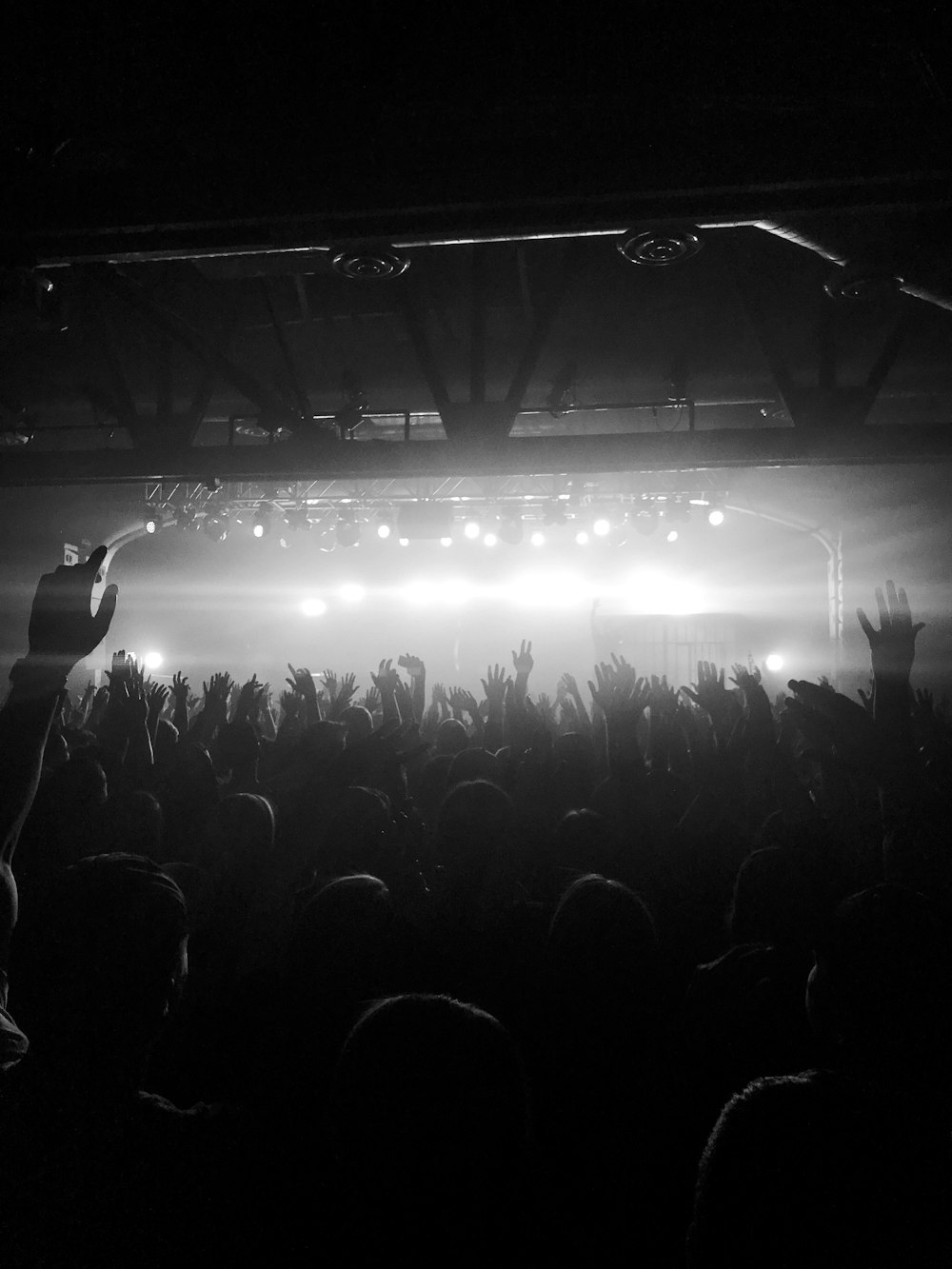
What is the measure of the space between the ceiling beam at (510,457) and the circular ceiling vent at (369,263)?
7.31ft

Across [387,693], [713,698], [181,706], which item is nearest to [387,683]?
[387,693]

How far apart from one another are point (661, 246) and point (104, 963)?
346 centimetres

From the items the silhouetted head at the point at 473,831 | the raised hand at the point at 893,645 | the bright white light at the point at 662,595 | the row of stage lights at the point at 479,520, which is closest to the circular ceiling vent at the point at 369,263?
the silhouetted head at the point at 473,831

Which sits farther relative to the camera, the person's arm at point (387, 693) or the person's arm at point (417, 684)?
the person's arm at point (417, 684)

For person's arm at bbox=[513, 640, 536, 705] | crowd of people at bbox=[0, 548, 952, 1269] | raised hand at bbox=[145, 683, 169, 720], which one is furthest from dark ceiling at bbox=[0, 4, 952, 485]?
person's arm at bbox=[513, 640, 536, 705]

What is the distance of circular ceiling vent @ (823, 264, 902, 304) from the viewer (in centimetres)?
335

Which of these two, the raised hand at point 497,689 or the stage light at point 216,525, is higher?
the stage light at point 216,525

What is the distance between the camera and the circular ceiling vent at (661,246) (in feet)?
9.99

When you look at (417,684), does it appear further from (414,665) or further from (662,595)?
(662,595)

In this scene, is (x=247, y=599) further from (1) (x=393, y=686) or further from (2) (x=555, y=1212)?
(2) (x=555, y=1212)

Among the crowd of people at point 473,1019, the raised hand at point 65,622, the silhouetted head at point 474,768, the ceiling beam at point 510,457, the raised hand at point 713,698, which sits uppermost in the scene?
the ceiling beam at point 510,457

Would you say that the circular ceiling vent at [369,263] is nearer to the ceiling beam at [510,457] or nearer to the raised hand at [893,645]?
the ceiling beam at [510,457]

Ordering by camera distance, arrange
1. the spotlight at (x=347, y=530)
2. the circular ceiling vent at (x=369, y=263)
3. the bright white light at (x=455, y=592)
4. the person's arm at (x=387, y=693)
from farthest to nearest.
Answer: the bright white light at (x=455, y=592)
the spotlight at (x=347, y=530)
the person's arm at (x=387, y=693)
the circular ceiling vent at (x=369, y=263)

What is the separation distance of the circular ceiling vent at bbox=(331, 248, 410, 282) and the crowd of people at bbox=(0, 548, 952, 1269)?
2.14 meters
